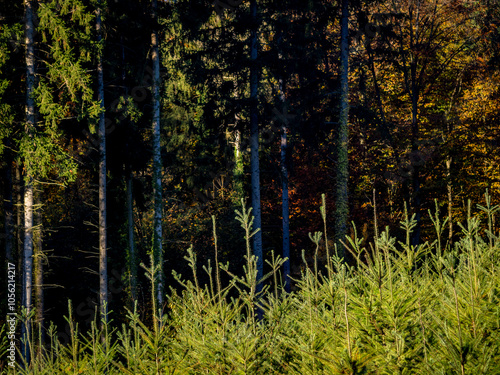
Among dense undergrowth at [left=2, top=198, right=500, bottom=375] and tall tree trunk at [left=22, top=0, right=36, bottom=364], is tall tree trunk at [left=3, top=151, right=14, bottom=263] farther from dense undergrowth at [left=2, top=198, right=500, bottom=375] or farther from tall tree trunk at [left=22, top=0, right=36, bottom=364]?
dense undergrowth at [left=2, top=198, right=500, bottom=375]

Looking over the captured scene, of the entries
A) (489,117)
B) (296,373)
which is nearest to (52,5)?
(296,373)

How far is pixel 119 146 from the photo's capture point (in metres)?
15.4

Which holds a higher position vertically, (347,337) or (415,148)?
(415,148)

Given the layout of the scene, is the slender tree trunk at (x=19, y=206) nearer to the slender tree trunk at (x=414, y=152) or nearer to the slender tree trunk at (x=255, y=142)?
the slender tree trunk at (x=255, y=142)

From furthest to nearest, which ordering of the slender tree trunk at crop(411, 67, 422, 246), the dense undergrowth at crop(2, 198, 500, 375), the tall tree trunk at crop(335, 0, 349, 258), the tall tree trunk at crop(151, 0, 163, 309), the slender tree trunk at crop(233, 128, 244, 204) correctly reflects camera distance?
1. the slender tree trunk at crop(233, 128, 244, 204)
2. the slender tree trunk at crop(411, 67, 422, 246)
3. the tall tree trunk at crop(335, 0, 349, 258)
4. the tall tree trunk at crop(151, 0, 163, 309)
5. the dense undergrowth at crop(2, 198, 500, 375)

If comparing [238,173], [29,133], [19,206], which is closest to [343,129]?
[238,173]

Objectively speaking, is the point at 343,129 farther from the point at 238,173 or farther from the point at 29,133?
the point at 29,133

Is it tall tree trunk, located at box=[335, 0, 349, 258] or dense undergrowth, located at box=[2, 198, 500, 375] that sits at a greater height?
tall tree trunk, located at box=[335, 0, 349, 258]

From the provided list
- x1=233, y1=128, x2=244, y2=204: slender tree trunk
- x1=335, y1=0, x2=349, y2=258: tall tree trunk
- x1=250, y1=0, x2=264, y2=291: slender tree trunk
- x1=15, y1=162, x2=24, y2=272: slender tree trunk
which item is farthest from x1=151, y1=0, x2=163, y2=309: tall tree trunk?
x1=335, y1=0, x2=349, y2=258: tall tree trunk

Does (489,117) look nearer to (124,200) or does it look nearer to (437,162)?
(437,162)

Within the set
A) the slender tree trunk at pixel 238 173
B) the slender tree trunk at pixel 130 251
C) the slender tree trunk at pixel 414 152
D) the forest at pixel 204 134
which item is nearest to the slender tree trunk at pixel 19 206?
the forest at pixel 204 134

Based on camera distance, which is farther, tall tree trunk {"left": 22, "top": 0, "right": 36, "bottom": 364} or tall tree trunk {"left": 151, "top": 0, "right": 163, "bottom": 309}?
tall tree trunk {"left": 151, "top": 0, "right": 163, "bottom": 309}

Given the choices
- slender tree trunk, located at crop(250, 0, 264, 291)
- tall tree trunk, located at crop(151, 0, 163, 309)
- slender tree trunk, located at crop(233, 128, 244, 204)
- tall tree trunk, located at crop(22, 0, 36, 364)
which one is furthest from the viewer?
slender tree trunk, located at crop(233, 128, 244, 204)

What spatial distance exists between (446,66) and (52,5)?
1579 cm
